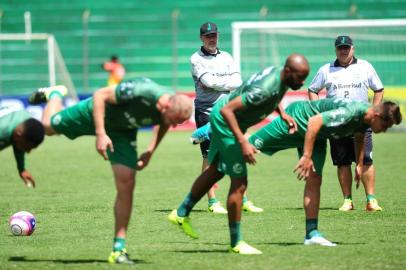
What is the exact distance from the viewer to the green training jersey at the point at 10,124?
28.3 feet

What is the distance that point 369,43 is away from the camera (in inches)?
1129

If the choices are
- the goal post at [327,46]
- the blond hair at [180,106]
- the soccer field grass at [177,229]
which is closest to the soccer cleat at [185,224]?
the soccer field grass at [177,229]

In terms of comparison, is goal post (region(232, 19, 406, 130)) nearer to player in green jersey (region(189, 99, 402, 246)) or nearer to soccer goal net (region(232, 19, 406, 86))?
soccer goal net (region(232, 19, 406, 86))

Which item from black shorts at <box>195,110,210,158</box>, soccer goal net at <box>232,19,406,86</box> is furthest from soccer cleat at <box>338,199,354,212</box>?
soccer goal net at <box>232,19,406,86</box>

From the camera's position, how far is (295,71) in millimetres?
8711

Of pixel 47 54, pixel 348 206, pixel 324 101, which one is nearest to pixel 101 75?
pixel 47 54

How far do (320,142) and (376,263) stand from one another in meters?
1.74

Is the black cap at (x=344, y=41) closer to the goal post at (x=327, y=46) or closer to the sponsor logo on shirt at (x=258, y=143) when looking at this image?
the sponsor logo on shirt at (x=258, y=143)

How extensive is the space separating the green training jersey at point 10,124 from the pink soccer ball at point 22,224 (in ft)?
5.41

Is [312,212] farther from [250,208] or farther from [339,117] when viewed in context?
[250,208]

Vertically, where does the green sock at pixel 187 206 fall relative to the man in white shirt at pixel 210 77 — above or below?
below

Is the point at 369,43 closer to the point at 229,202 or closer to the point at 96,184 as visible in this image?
the point at 96,184

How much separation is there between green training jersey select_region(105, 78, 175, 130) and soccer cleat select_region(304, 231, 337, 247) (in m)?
2.17

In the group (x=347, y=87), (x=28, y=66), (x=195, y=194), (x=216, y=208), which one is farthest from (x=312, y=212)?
(x=28, y=66)
